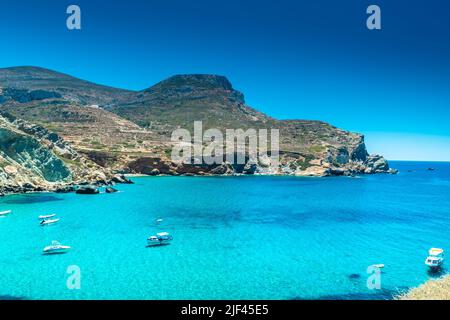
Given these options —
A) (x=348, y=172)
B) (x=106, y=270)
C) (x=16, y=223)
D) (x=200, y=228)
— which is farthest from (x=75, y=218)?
(x=348, y=172)

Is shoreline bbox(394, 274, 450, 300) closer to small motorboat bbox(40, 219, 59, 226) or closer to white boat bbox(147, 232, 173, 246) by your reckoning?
white boat bbox(147, 232, 173, 246)

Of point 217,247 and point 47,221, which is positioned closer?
point 217,247

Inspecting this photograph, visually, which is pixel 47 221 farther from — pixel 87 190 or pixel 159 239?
pixel 87 190

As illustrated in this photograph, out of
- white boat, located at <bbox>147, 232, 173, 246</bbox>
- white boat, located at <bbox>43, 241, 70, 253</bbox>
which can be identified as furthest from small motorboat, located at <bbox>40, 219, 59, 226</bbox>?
white boat, located at <bbox>147, 232, 173, 246</bbox>

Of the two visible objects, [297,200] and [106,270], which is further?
[297,200]

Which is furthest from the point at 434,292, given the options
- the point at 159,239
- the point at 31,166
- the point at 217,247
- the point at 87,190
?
the point at 31,166

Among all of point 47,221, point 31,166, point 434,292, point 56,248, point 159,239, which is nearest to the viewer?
point 434,292
